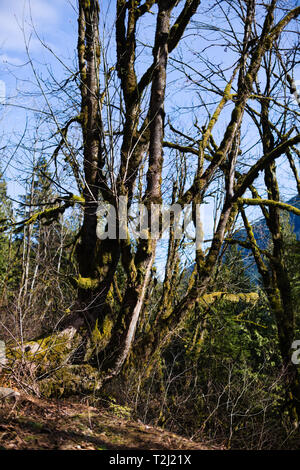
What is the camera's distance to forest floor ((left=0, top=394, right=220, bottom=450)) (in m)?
3.38

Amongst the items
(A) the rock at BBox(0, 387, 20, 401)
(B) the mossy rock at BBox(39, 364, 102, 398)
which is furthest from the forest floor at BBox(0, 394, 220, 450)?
(B) the mossy rock at BBox(39, 364, 102, 398)

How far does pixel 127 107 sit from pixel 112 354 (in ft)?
12.7

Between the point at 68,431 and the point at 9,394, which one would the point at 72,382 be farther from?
the point at 68,431

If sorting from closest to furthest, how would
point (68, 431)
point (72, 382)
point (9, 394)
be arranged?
point (68, 431) < point (9, 394) < point (72, 382)

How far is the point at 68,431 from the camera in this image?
3.73 meters

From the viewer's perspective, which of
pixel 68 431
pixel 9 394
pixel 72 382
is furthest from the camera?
pixel 72 382

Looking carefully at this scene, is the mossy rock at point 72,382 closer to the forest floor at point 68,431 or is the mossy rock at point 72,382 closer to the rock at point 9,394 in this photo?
the forest floor at point 68,431

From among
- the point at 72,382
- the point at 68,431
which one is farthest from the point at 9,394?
the point at 72,382

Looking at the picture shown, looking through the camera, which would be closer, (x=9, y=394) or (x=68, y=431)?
(x=68, y=431)

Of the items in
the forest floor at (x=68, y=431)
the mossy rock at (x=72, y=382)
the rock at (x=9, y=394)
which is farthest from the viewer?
the mossy rock at (x=72, y=382)

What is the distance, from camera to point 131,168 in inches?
235

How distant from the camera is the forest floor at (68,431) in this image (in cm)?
338

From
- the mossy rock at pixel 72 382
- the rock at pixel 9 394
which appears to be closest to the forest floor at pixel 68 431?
the rock at pixel 9 394
